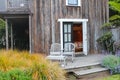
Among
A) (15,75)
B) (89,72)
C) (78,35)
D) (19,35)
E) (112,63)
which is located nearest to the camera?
(15,75)

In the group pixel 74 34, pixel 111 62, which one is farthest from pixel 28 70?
pixel 74 34

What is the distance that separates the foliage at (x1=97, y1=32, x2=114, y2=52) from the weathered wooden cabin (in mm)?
420

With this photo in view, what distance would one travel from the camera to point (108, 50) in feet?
56.1

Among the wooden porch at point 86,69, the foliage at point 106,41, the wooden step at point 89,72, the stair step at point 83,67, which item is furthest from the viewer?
the foliage at point 106,41

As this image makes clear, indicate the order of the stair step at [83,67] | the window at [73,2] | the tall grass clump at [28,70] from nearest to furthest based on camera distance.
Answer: the tall grass clump at [28,70], the stair step at [83,67], the window at [73,2]

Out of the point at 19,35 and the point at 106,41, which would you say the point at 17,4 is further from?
the point at 106,41

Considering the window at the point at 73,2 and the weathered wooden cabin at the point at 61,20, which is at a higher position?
the window at the point at 73,2

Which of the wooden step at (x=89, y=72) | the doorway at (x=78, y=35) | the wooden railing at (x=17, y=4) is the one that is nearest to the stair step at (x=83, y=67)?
the wooden step at (x=89, y=72)

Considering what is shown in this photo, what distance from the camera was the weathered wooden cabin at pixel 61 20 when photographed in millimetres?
16781

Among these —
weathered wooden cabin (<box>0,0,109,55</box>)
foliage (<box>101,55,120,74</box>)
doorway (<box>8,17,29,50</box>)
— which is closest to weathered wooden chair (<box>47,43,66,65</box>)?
weathered wooden cabin (<box>0,0,109,55</box>)

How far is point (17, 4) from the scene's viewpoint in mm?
17891

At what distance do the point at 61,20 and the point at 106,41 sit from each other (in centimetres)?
282

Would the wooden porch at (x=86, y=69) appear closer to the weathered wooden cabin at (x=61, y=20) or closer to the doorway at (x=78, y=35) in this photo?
the weathered wooden cabin at (x=61, y=20)

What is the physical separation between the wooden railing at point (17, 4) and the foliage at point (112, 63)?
6437 mm
